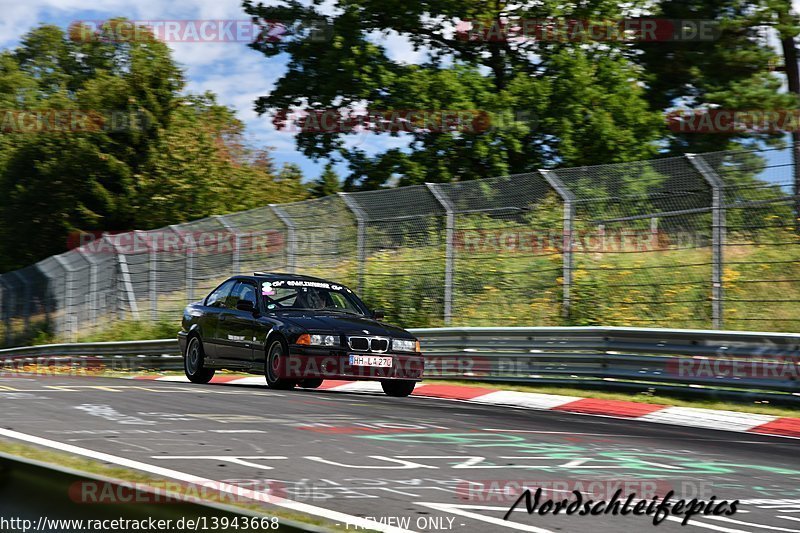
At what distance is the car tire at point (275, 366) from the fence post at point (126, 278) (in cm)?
1339

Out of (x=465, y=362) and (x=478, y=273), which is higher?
(x=478, y=273)

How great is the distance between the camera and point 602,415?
11859mm

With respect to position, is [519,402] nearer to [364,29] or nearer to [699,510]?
[699,510]

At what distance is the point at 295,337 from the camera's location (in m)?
12.7

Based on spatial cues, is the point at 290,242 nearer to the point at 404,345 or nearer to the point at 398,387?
the point at 398,387

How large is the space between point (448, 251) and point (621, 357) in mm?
3931

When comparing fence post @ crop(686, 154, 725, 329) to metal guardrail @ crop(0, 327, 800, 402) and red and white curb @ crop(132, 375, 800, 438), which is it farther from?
red and white curb @ crop(132, 375, 800, 438)

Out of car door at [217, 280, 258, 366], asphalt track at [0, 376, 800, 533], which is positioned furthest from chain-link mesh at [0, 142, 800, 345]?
car door at [217, 280, 258, 366]

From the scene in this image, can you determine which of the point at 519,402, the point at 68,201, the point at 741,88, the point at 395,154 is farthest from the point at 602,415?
the point at 68,201

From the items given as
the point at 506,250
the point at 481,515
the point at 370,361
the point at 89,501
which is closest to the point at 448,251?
the point at 506,250

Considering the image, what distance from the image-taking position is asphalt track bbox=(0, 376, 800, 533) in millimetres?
5555

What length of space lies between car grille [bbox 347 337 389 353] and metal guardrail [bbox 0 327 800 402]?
2.60 meters

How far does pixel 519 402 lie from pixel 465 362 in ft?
8.87

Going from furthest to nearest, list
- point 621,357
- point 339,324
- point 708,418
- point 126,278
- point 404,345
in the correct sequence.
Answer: point 126,278 < point 621,357 < point 404,345 < point 339,324 < point 708,418
